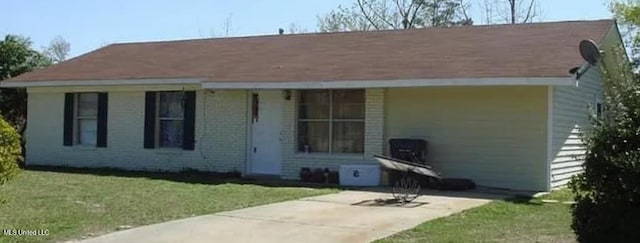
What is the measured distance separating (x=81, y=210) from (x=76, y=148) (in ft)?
34.8

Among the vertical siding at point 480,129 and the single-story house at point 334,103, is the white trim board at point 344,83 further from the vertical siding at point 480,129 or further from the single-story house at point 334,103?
the vertical siding at point 480,129

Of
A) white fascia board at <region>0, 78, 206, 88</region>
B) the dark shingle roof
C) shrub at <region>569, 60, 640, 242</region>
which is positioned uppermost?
the dark shingle roof

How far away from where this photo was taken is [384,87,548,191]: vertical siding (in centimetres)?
1548

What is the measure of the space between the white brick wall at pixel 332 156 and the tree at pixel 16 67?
11414mm

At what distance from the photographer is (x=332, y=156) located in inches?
687

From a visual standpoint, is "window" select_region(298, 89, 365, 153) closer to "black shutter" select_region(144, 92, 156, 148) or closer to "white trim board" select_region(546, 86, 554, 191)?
"white trim board" select_region(546, 86, 554, 191)

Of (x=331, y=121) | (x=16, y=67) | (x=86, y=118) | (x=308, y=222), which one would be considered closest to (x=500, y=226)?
(x=308, y=222)

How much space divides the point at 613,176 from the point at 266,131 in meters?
11.7

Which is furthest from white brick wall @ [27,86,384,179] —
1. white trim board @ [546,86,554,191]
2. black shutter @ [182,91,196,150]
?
white trim board @ [546,86,554,191]

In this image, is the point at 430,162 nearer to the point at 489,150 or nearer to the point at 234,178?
the point at 489,150

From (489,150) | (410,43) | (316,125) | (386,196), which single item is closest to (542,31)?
(410,43)

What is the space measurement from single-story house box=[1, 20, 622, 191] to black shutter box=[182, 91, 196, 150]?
39mm

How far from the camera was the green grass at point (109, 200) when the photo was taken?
9656mm

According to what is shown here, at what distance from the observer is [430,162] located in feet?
54.1
